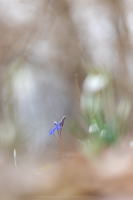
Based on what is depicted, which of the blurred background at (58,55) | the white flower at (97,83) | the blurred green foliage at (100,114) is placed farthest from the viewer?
the blurred background at (58,55)

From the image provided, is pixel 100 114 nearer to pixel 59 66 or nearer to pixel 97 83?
pixel 97 83

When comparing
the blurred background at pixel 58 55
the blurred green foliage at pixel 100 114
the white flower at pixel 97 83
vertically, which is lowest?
the blurred green foliage at pixel 100 114

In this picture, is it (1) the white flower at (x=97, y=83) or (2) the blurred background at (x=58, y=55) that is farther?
(2) the blurred background at (x=58, y=55)

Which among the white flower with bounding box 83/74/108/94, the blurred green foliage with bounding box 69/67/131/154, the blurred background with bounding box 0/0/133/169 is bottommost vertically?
the blurred green foliage with bounding box 69/67/131/154

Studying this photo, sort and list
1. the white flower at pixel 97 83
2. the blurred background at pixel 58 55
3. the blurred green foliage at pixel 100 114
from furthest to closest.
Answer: the blurred background at pixel 58 55 < the white flower at pixel 97 83 < the blurred green foliage at pixel 100 114

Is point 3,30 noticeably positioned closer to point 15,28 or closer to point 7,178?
point 15,28

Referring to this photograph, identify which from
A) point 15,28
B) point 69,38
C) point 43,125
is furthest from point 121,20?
point 43,125

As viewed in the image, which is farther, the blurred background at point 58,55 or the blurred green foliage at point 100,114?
the blurred background at point 58,55

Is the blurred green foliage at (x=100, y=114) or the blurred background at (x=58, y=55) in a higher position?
the blurred background at (x=58, y=55)
